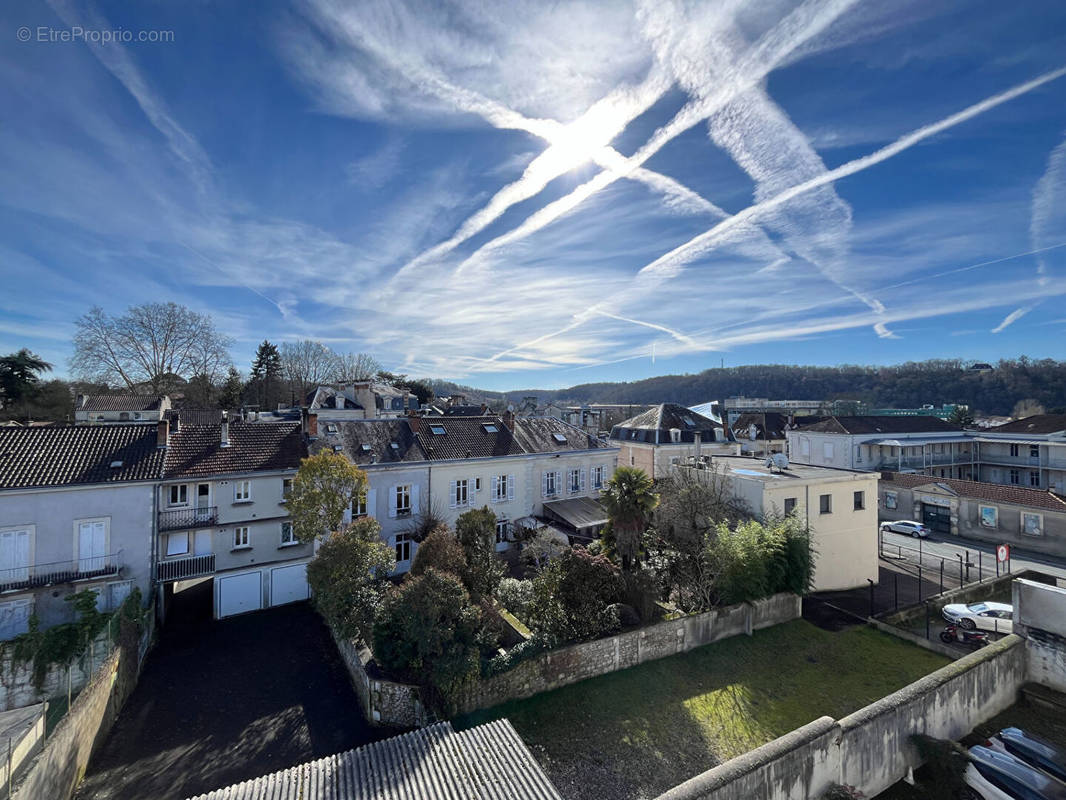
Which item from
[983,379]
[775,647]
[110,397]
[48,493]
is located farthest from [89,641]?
[983,379]

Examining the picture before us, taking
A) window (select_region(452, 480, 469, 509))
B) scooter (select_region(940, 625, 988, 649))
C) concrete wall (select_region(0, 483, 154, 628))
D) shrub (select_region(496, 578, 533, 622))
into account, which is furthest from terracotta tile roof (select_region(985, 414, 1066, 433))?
concrete wall (select_region(0, 483, 154, 628))

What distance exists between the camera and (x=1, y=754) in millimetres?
10555

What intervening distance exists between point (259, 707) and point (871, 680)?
19744 mm

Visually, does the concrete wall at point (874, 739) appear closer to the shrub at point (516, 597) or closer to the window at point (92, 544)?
the shrub at point (516, 597)

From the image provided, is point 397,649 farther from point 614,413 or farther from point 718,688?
point 614,413

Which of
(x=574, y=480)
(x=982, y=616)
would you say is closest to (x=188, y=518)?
(x=574, y=480)

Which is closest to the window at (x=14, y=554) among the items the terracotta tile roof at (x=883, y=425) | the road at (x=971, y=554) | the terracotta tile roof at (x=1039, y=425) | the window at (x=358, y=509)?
the window at (x=358, y=509)

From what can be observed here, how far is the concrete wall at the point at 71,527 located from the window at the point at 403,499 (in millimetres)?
10502

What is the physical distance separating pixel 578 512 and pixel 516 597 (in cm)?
1249

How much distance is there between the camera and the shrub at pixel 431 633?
13.2 m

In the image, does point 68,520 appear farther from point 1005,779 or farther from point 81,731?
point 1005,779

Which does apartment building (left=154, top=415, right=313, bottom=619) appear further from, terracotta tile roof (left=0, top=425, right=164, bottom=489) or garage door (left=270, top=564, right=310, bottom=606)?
terracotta tile roof (left=0, top=425, right=164, bottom=489)

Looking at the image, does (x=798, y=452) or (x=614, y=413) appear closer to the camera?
(x=798, y=452)

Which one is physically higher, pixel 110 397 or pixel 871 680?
pixel 110 397
